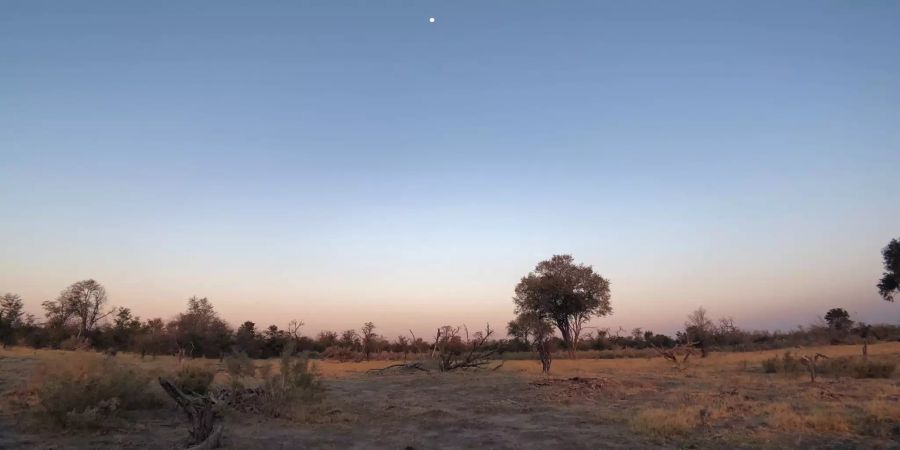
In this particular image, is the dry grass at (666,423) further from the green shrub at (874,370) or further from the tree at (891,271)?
the tree at (891,271)

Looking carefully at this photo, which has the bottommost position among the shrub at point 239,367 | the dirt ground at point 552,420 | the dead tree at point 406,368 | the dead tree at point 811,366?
the dead tree at point 406,368

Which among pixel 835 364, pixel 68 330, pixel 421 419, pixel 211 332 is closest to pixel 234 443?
pixel 421 419

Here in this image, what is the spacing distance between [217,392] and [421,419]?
18.4 ft

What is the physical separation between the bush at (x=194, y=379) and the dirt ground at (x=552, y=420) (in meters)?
1.78

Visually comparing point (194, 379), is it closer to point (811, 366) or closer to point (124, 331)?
point (811, 366)

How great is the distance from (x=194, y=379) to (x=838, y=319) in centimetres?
6005

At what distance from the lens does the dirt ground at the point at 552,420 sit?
9.88 meters

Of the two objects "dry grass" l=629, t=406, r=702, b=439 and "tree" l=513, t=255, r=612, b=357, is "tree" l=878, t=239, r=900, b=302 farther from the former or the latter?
"dry grass" l=629, t=406, r=702, b=439

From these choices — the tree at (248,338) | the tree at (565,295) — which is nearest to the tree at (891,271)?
the tree at (565,295)

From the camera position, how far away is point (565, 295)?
4112 cm

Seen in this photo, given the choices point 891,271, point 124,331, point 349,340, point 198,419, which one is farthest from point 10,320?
point 891,271

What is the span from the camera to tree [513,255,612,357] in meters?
41.2

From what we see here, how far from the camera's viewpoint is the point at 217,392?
1432cm

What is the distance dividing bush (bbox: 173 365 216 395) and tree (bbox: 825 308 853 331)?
50152 millimetres
